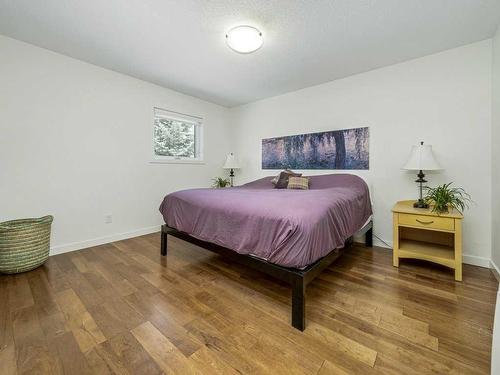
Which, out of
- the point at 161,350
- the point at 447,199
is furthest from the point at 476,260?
the point at 161,350

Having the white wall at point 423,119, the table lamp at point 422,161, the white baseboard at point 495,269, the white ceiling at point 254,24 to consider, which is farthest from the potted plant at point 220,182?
the white baseboard at point 495,269

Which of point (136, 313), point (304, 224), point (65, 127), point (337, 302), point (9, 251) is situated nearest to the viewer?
point (304, 224)

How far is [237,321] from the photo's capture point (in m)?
1.41

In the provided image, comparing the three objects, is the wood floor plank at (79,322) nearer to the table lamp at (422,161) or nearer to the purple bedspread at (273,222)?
the purple bedspread at (273,222)

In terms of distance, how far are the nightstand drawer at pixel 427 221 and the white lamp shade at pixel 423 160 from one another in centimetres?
51

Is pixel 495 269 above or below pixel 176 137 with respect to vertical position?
below

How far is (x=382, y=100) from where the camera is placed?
9.05 ft

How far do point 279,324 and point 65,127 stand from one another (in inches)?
122

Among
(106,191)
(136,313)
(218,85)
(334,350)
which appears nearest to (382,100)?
(218,85)

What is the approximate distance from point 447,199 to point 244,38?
2454 millimetres

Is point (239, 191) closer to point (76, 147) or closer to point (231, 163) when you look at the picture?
point (231, 163)

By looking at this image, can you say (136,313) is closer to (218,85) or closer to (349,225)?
(349,225)

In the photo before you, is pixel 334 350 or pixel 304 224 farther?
pixel 304 224

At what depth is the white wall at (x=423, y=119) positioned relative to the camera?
2.21 meters
